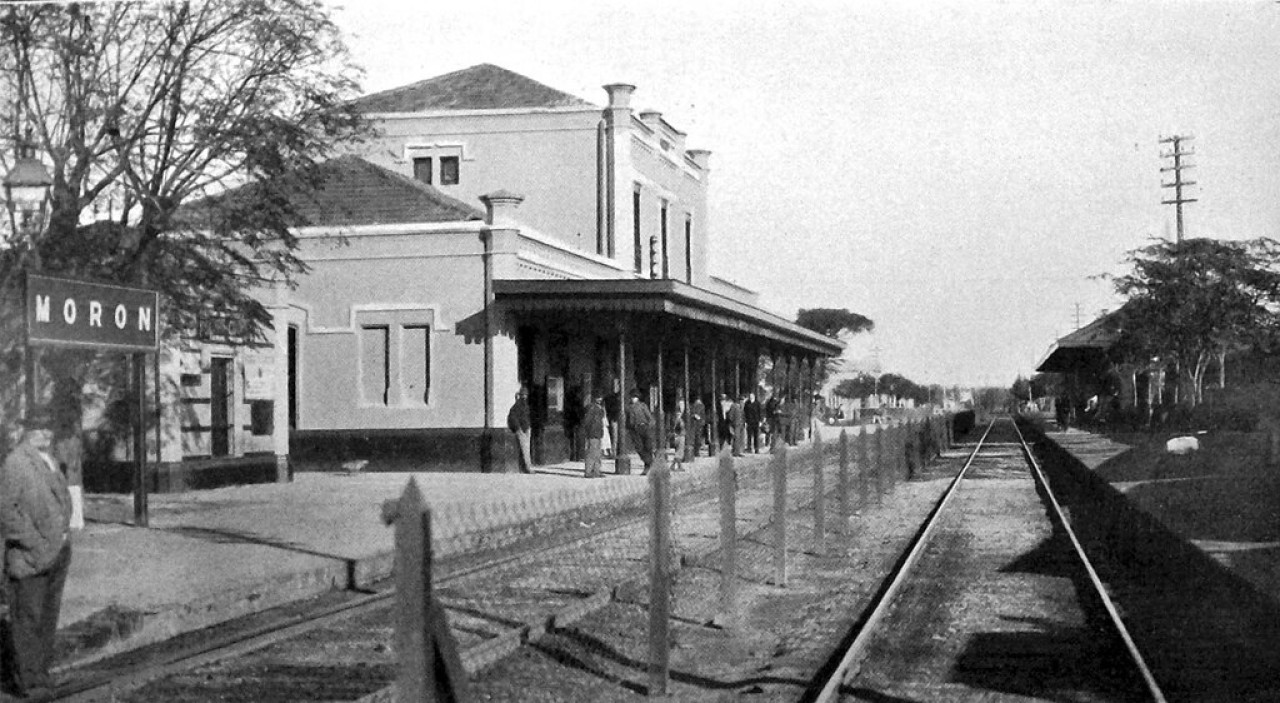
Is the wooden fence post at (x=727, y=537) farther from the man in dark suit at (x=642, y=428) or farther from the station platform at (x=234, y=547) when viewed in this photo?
the man in dark suit at (x=642, y=428)

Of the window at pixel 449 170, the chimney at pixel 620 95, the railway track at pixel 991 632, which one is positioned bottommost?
the railway track at pixel 991 632

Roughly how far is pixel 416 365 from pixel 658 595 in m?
21.6

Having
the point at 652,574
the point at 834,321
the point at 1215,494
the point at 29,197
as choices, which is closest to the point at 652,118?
the point at 1215,494

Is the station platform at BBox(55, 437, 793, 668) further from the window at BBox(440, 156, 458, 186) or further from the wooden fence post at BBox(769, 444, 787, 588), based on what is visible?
the window at BBox(440, 156, 458, 186)

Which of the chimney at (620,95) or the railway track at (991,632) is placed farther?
the chimney at (620,95)

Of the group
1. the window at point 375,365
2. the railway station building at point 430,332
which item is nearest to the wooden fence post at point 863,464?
the railway station building at point 430,332

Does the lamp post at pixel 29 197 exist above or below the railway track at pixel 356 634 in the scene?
above

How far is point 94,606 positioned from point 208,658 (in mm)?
2161

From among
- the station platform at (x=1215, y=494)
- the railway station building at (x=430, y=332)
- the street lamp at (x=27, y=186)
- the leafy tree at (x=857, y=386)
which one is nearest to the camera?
the street lamp at (x=27, y=186)

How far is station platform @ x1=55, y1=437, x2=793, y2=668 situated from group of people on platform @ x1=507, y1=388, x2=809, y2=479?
3.21 metres

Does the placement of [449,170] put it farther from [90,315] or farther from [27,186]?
[90,315]

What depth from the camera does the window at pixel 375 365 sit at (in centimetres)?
2934

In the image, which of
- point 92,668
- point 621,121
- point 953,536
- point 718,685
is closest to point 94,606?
point 92,668

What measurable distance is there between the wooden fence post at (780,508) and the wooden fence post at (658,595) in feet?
13.2
